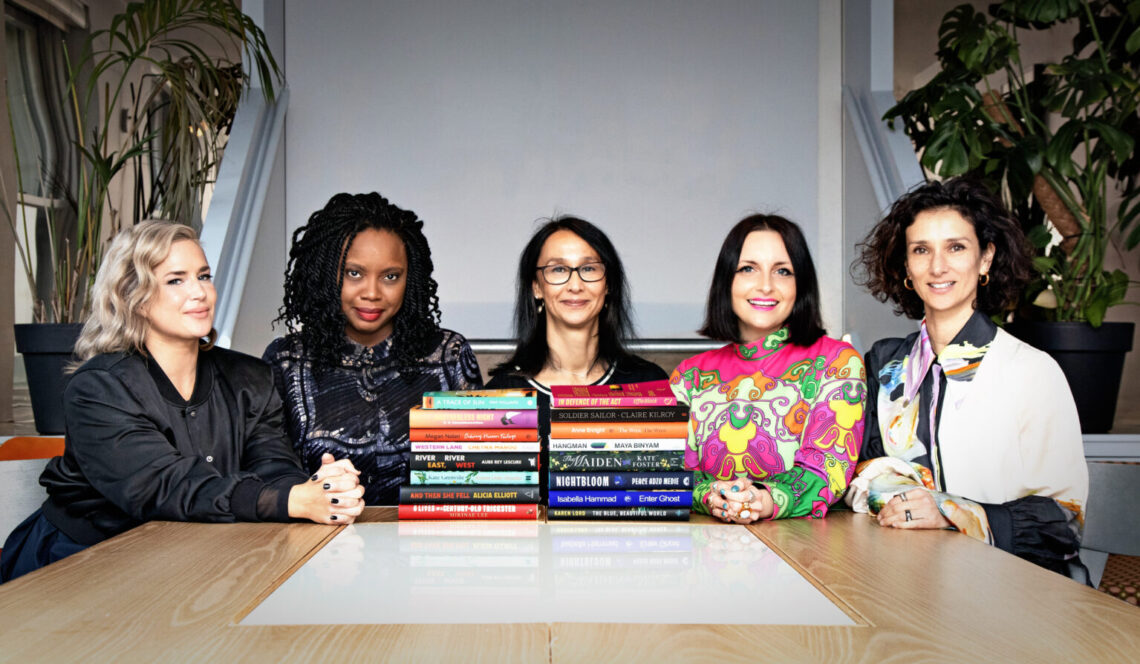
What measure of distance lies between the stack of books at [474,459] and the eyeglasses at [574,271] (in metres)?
0.79

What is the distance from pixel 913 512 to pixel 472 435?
0.86 meters

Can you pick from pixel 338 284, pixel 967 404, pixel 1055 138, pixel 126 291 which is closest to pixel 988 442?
pixel 967 404

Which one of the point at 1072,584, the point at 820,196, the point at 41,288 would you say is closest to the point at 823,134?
the point at 820,196

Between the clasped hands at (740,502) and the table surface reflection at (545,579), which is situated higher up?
the clasped hands at (740,502)

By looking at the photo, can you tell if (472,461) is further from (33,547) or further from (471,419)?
(33,547)

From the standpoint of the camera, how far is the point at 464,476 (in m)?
1.76

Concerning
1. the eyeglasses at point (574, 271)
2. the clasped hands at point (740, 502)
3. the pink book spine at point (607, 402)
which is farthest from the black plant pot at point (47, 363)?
the clasped hands at point (740, 502)

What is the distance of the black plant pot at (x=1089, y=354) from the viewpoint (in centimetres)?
348

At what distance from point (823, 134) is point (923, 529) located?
323 cm

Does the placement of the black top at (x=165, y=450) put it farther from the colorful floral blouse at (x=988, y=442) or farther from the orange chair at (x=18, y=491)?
the colorful floral blouse at (x=988, y=442)

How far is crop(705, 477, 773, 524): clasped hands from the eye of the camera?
1761 millimetres

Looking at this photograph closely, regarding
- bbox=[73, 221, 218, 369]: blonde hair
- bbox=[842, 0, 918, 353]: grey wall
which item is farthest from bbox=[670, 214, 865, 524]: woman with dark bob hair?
bbox=[842, 0, 918, 353]: grey wall

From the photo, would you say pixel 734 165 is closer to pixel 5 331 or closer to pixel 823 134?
pixel 823 134

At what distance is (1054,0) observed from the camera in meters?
3.45
